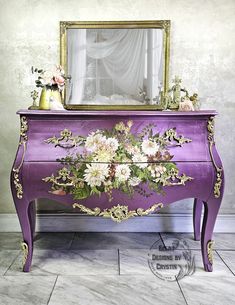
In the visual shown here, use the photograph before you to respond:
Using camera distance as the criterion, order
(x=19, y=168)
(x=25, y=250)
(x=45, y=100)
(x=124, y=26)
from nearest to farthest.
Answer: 1. (x=19, y=168)
2. (x=25, y=250)
3. (x=45, y=100)
4. (x=124, y=26)

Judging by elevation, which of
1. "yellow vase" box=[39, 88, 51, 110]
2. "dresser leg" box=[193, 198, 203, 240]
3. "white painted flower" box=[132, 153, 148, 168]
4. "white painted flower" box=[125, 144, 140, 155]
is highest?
"yellow vase" box=[39, 88, 51, 110]

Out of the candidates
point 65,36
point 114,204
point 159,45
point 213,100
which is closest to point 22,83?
point 65,36

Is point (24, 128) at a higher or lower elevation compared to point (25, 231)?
higher

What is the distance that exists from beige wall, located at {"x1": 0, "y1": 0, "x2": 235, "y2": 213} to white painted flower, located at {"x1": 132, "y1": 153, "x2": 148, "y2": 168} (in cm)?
105

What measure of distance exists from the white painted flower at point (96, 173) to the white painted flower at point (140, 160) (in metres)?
0.18

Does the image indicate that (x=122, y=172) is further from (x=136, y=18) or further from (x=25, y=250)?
(x=136, y=18)

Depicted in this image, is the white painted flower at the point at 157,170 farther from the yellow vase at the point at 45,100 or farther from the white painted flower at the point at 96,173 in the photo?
the yellow vase at the point at 45,100

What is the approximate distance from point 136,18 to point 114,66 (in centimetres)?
43

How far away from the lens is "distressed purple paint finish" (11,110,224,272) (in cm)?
220

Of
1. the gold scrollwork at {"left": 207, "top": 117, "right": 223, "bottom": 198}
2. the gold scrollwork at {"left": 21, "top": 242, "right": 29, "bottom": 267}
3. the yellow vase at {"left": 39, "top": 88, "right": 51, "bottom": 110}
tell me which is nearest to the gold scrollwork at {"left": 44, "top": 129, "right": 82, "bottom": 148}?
the yellow vase at {"left": 39, "top": 88, "right": 51, "bottom": 110}

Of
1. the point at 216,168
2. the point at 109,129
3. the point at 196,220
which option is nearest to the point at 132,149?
the point at 109,129

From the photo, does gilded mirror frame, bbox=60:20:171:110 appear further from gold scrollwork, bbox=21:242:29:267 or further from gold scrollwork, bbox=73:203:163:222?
gold scrollwork, bbox=21:242:29:267

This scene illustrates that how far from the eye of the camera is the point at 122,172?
2189 millimetres

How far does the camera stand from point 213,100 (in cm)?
300
